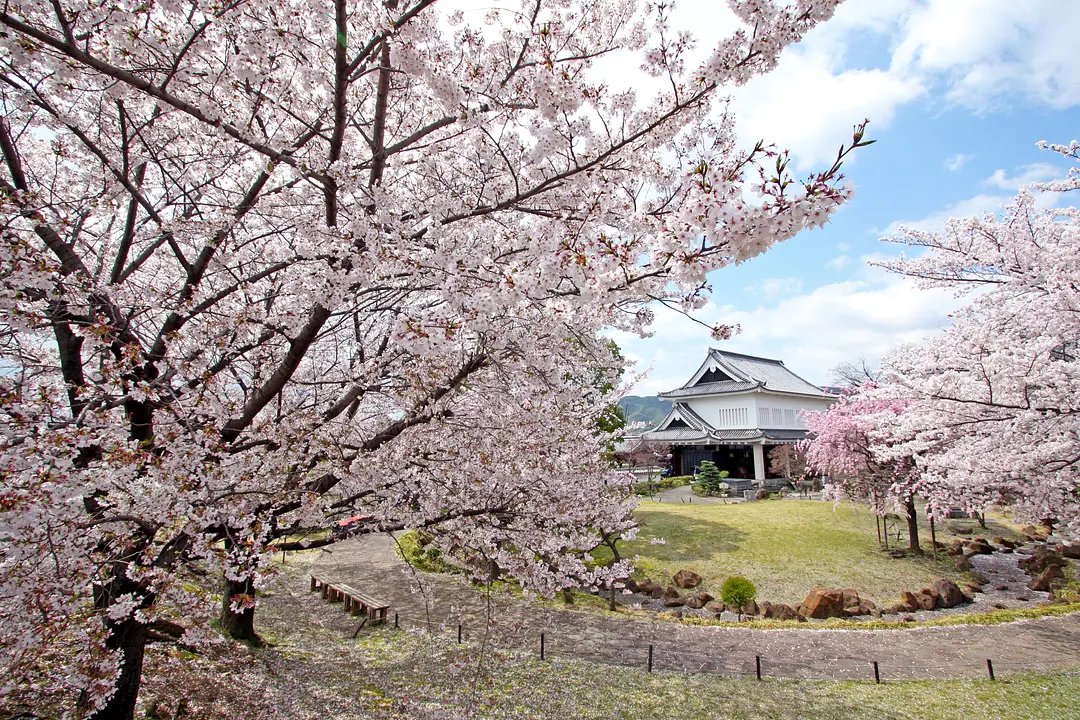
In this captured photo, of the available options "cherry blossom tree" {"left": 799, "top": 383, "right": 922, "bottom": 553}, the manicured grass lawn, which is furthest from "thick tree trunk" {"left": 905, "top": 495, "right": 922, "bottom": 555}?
the manicured grass lawn

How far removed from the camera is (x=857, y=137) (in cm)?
213

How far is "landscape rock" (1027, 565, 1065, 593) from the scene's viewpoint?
1182 cm

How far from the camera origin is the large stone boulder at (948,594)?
36.3 feet

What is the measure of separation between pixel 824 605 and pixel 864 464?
599 cm

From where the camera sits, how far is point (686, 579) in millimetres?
12766

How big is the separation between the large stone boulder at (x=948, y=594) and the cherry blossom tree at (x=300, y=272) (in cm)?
1039

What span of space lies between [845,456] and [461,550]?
45.3 ft

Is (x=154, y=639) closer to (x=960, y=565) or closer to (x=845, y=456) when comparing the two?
(x=845, y=456)

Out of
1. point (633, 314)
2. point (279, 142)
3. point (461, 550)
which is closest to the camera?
point (279, 142)

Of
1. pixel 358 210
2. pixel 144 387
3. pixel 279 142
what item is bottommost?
pixel 144 387

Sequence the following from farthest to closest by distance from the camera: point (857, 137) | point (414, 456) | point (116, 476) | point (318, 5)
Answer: point (414, 456) → point (318, 5) → point (116, 476) → point (857, 137)

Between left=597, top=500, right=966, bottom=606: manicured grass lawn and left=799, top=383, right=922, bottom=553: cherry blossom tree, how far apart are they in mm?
1420

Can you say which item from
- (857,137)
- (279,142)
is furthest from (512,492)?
(857,137)

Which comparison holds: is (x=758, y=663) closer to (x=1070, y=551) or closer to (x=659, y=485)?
(x=1070, y=551)
